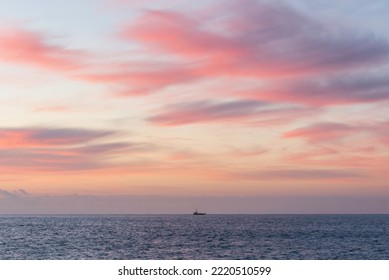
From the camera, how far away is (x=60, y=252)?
309 feet

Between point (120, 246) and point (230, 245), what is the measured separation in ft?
68.6

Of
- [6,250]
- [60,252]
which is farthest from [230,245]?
[6,250]
